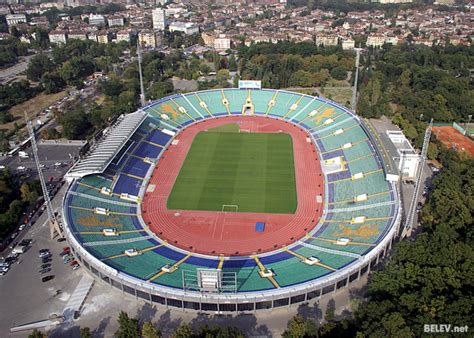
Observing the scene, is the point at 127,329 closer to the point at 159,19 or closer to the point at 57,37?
the point at 57,37

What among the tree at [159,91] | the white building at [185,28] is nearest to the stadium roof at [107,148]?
the tree at [159,91]

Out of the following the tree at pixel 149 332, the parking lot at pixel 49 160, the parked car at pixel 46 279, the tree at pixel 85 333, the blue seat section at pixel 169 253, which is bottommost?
the parked car at pixel 46 279

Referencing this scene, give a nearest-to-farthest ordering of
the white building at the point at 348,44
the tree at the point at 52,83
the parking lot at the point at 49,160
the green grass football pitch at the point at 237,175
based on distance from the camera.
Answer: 1. the green grass football pitch at the point at 237,175
2. the parking lot at the point at 49,160
3. the tree at the point at 52,83
4. the white building at the point at 348,44

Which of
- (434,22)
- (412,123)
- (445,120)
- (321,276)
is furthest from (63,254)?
(434,22)

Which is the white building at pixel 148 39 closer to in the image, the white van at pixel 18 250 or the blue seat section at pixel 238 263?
the white van at pixel 18 250

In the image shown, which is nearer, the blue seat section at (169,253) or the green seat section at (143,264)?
the green seat section at (143,264)

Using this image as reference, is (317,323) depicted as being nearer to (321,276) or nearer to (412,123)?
(321,276)
